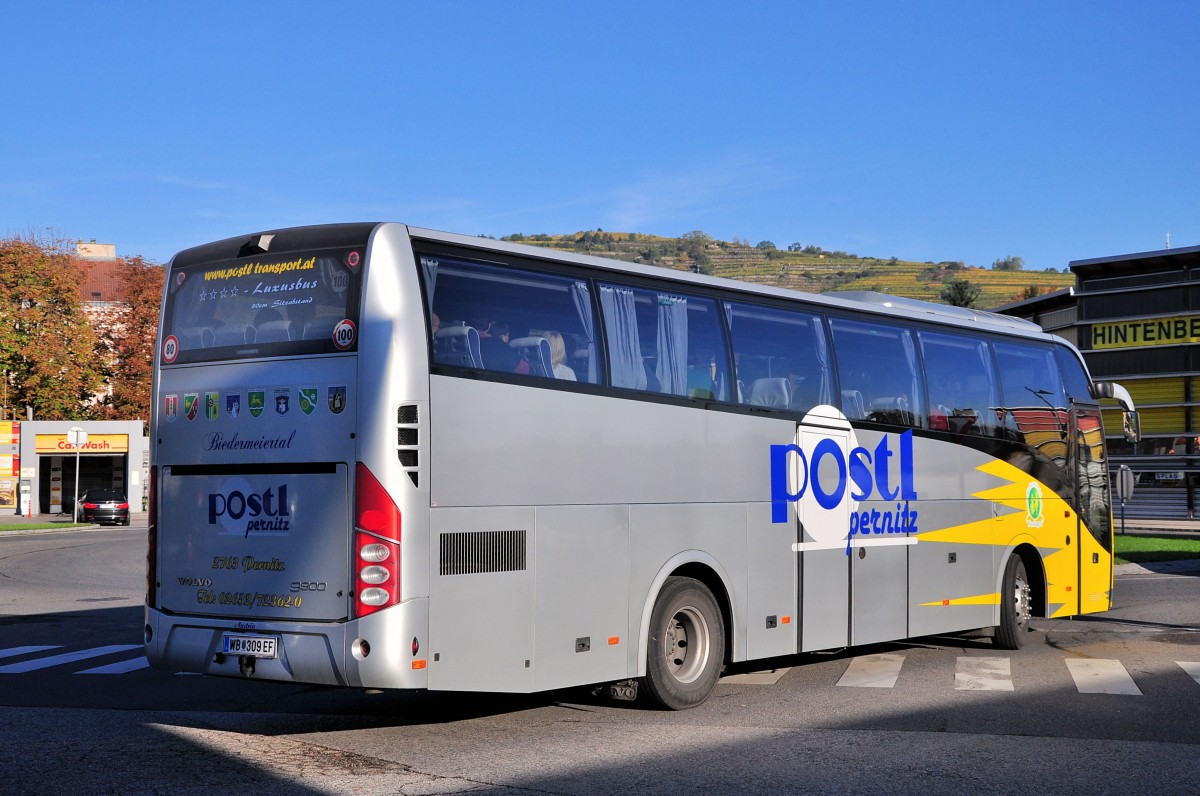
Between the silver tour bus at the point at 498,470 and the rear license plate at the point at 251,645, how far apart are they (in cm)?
2

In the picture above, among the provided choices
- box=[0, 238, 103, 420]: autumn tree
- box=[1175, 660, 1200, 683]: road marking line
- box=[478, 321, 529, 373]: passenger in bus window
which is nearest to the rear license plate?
box=[478, 321, 529, 373]: passenger in bus window

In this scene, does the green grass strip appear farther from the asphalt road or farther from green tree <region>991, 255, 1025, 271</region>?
green tree <region>991, 255, 1025, 271</region>

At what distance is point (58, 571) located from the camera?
88.3 feet

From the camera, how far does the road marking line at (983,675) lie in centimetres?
1170

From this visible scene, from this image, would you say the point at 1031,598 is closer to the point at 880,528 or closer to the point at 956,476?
the point at 956,476

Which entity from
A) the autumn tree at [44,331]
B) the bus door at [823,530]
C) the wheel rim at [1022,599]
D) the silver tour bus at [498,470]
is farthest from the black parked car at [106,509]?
the bus door at [823,530]

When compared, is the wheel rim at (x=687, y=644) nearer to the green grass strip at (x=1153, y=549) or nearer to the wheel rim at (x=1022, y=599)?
the wheel rim at (x=1022, y=599)

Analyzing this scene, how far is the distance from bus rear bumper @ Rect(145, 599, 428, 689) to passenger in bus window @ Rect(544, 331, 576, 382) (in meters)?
2.04

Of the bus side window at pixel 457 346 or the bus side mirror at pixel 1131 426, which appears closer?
the bus side window at pixel 457 346

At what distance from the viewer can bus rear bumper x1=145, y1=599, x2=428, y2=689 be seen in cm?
834

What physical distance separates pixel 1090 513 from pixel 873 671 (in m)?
4.87

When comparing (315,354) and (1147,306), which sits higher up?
(1147,306)

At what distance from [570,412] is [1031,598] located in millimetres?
7981

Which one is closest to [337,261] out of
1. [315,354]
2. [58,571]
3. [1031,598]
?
[315,354]
